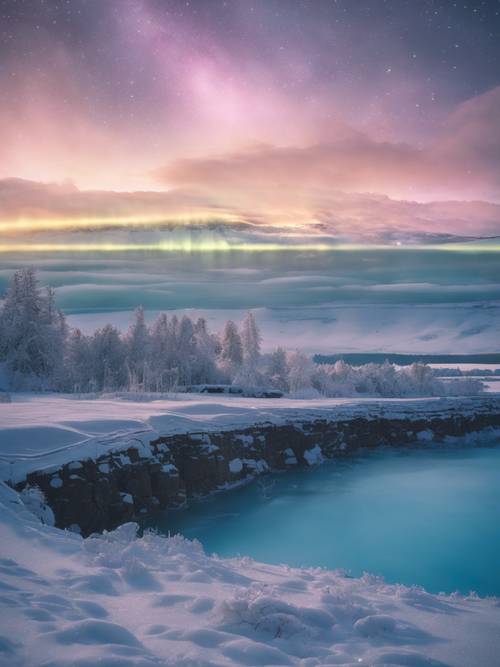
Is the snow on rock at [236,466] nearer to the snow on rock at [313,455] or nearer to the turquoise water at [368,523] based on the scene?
the turquoise water at [368,523]

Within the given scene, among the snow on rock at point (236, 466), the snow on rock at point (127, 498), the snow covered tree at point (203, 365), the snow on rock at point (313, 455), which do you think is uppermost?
the snow covered tree at point (203, 365)

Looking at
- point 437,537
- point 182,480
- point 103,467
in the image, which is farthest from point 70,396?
point 437,537

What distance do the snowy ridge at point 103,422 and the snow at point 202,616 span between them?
467 cm

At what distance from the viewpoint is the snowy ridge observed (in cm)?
1172

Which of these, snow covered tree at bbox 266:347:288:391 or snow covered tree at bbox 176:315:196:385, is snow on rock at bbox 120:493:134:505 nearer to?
snow covered tree at bbox 176:315:196:385

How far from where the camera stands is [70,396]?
23281 millimetres

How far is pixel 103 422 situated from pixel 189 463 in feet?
12.9

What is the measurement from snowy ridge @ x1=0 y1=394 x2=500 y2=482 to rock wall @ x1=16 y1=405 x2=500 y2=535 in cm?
25

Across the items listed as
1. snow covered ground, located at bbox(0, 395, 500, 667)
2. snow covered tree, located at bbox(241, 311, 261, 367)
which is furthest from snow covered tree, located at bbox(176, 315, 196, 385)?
snow covered ground, located at bbox(0, 395, 500, 667)

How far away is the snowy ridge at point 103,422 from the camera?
11.7 meters

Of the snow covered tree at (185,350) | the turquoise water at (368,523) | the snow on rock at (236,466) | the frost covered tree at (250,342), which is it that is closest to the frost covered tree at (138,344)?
the snow covered tree at (185,350)

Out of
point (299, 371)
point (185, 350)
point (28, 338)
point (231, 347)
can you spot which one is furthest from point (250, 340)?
point (28, 338)

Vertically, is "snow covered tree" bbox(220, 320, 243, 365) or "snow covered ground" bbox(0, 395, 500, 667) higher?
"snow covered tree" bbox(220, 320, 243, 365)

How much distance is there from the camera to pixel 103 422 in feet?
48.4
